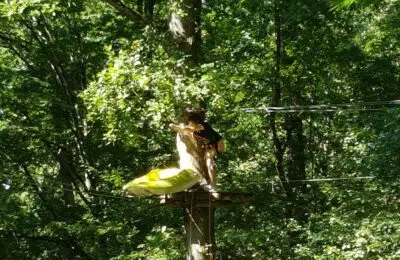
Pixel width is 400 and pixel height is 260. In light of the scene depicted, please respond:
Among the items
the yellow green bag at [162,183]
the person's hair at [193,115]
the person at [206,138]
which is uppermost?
the person's hair at [193,115]

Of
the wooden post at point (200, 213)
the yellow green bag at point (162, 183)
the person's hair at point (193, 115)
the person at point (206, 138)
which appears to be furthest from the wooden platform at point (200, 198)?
the person's hair at point (193, 115)

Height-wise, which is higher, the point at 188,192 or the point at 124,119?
the point at 124,119

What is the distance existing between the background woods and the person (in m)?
0.22

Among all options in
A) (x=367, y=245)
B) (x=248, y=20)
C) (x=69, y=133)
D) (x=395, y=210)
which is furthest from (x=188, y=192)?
(x=69, y=133)

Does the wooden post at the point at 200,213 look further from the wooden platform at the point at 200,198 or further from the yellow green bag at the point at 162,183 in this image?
the yellow green bag at the point at 162,183

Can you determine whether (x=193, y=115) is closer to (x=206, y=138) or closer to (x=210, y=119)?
(x=206, y=138)

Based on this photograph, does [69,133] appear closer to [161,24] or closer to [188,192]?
[161,24]

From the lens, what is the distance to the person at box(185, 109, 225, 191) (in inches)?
220

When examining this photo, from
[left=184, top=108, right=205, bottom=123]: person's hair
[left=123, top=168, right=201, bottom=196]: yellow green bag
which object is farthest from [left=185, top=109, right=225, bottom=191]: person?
[left=123, top=168, right=201, bottom=196]: yellow green bag

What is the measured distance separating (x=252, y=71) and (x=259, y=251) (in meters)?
3.06

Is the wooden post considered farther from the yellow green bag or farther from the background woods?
the background woods

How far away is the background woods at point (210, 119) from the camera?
611 cm

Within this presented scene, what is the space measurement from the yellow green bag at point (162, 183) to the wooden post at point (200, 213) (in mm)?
384

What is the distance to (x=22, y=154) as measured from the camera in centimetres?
1080
